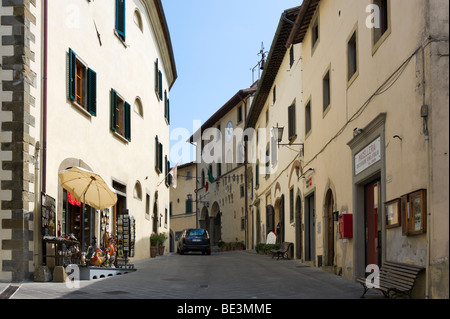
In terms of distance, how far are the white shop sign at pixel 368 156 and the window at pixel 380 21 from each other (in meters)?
2.05

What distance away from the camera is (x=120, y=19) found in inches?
840

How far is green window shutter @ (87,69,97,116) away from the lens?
1725cm

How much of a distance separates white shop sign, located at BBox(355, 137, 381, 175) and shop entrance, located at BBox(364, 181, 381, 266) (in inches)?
16.5

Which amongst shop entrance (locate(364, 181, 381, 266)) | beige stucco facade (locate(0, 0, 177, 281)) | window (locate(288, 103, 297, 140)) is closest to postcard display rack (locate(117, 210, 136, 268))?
beige stucco facade (locate(0, 0, 177, 281))

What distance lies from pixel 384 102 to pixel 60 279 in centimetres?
744

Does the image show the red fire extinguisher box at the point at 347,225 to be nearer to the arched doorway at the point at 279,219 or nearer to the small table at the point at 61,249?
the small table at the point at 61,249

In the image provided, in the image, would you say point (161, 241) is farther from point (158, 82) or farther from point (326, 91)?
point (326, 91)

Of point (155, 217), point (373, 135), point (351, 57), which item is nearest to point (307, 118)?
point (351, 57)

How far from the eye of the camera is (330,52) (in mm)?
16781
